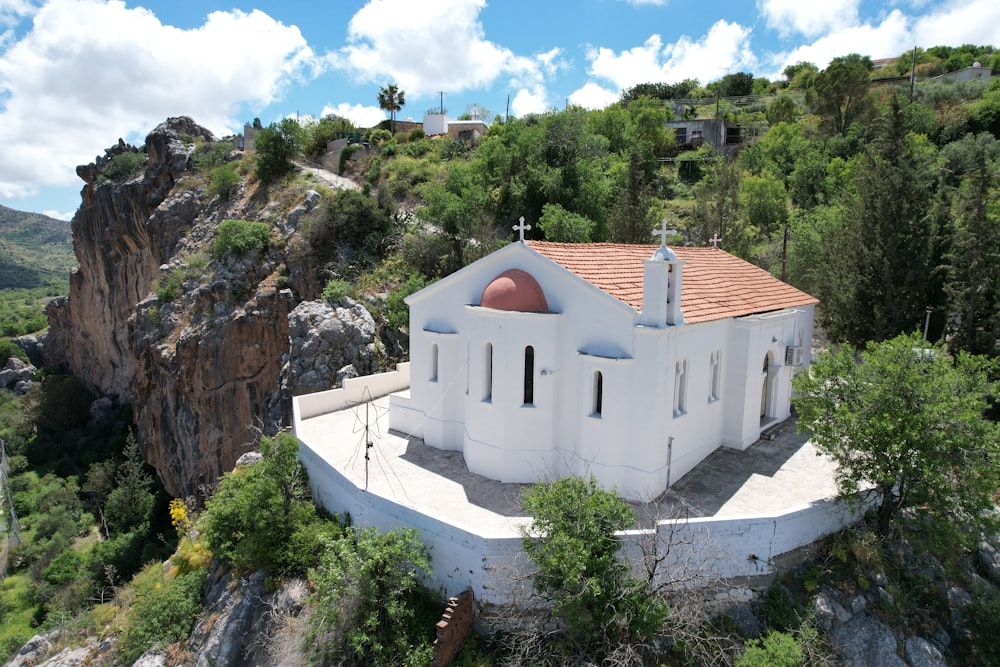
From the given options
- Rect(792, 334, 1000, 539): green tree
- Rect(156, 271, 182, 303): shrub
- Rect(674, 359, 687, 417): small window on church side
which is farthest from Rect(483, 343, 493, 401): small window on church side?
Rect(156, 271, 182, 303): shrub

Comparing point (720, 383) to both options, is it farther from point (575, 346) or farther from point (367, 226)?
point (367, 226)

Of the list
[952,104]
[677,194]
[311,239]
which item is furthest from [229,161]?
[952,104]

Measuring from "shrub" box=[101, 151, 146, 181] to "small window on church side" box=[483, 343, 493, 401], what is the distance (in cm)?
4702

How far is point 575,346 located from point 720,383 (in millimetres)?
4845

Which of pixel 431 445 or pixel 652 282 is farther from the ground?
pixel 652 282

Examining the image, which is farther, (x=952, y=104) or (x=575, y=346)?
(x=952, y=104)

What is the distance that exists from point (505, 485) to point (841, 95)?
5289 cm

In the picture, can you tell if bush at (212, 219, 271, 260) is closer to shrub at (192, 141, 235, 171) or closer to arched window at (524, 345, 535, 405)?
shrub at (192, 141, 235, 171)

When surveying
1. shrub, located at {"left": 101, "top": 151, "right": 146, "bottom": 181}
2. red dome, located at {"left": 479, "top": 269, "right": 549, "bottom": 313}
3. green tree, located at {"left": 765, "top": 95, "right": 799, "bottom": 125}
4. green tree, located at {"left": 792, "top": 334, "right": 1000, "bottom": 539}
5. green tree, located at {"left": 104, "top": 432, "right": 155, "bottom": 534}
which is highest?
green tree, located at {"left": 765, "top": 95, "right": 799, "bottom": 125}

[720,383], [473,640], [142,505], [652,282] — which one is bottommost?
[142,505]

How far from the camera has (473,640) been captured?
428 inches

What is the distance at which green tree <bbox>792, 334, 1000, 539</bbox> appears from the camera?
36.1 ft

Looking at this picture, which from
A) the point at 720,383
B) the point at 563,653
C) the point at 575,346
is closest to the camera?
the point at 563,653

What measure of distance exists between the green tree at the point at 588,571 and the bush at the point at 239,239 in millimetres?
27115
